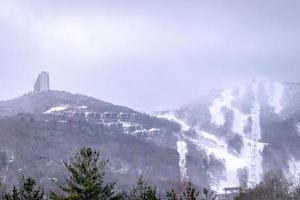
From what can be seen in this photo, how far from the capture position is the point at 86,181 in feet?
147

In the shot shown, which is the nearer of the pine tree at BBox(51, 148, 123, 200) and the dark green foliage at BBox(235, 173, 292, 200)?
the pine tree at BBox(51, 148, 123, 200)

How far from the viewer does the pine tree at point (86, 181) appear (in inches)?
1754

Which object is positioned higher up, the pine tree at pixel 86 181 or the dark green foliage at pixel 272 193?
the pine tree at pixel 86 181

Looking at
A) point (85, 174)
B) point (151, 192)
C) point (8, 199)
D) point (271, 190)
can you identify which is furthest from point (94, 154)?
point (271, 190)

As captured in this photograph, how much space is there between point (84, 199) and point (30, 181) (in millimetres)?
6604

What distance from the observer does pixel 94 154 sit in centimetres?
4625

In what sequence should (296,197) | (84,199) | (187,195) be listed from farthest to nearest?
(296,197)
(187,195)
(84,199)

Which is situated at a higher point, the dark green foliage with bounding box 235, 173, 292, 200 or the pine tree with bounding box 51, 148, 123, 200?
the pine tree with bounding box 51, 148, 123, 200

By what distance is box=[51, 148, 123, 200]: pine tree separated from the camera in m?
44.6

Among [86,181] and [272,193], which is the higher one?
[86,181]

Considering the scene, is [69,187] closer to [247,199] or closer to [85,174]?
[85,174]

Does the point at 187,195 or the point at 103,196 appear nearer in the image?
the point at 103,196

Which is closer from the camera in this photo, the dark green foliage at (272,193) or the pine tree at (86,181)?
the pine tree at (86,181)

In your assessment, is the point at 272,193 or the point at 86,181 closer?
the point at 86,181
